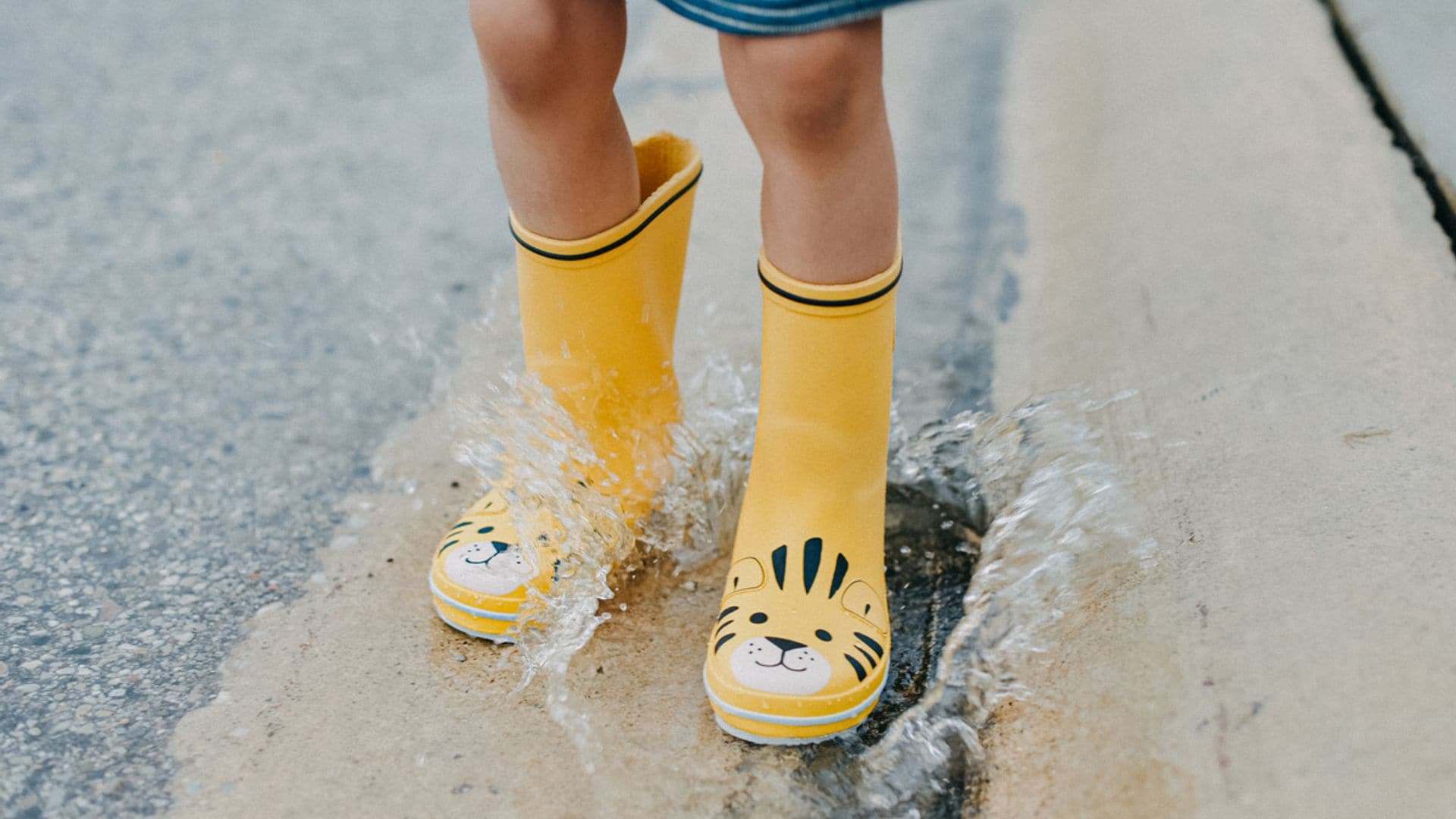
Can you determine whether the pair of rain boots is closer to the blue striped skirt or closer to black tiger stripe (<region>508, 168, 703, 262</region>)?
black tiger stripe (<region>508, 168, 703, 262</region>)

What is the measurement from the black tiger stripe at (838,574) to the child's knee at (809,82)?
37 cm

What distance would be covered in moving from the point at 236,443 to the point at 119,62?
134 cm

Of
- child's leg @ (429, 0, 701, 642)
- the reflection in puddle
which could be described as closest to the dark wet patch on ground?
the reflection in puddle

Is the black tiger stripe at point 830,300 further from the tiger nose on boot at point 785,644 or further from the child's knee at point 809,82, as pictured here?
the tiger nose on boot at point 785,644

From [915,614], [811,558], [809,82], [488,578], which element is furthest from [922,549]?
[809,82]

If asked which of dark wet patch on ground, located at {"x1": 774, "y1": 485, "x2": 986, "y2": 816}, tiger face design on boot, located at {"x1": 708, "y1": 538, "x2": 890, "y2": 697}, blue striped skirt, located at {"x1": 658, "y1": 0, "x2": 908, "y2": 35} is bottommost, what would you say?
dark wet patch on ground, located at {"x1": 774, "y1": 485, "x2": 986, "y2": 816}

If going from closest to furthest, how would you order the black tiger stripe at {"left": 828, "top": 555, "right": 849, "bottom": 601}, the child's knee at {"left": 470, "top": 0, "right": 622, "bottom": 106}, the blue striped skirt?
the blue striped skirt < the child's knee at {"left": 470, "top": 0, "right": 622, "bottom": 106} < the black tiger stripe at {"left": 828, "top": 555, "right": 849, "bottom": 601}

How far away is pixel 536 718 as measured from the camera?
3.25 feet

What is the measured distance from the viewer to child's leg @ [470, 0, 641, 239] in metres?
0.89

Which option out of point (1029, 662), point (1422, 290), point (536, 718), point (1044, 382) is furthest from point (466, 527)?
point (1422, 290)

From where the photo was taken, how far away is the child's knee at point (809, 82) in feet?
2.59

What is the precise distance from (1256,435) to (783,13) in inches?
Result: 24.4

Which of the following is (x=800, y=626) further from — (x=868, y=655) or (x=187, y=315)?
(x=187, y=315)

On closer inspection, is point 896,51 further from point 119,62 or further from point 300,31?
point 119,62
